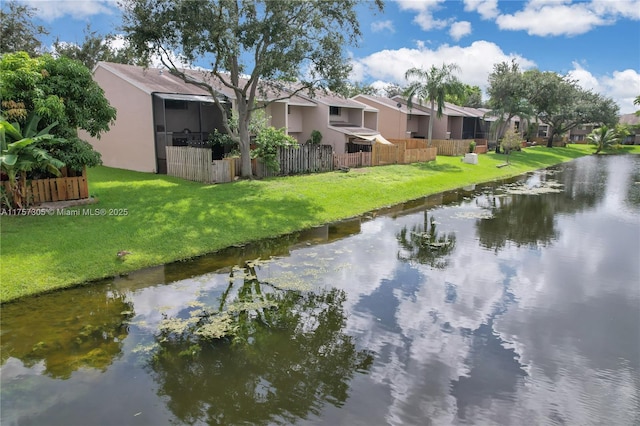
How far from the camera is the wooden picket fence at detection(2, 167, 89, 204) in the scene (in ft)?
47.2

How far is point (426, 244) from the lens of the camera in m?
14.1

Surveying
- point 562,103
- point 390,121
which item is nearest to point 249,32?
point 390,121

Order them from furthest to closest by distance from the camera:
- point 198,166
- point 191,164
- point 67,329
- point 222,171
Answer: point 191,164, point 198,166, point 222,171, point 67,329

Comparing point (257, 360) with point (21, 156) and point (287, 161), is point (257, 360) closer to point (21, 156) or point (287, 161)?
point (21, 156)

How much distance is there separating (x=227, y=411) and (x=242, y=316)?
2.77m

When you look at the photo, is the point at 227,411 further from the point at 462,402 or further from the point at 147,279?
the point at 147,279

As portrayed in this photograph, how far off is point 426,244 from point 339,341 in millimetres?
7297

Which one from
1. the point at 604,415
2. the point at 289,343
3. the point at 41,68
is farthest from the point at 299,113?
the point at 604,415

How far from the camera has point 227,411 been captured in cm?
575

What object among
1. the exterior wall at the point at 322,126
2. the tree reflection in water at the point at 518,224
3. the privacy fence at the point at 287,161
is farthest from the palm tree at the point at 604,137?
the tree reflection in water at the point at 518,224

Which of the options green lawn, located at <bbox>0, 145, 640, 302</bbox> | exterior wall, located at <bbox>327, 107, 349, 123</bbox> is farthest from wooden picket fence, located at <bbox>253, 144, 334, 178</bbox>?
exterior wall, located at <bbox>327, 107, 349, 123</bbox>

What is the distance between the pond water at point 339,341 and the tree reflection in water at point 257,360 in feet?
0.09

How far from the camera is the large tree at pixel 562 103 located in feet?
179

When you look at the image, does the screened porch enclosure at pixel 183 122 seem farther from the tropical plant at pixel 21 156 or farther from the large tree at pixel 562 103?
the large tree at pixel 562 103
